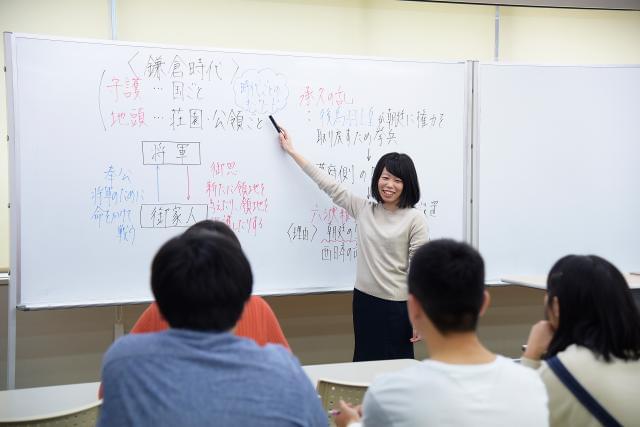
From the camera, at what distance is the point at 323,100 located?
11.3 feet

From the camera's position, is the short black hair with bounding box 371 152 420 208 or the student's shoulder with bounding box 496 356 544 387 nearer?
the student's shoulder with bounding box 496 356 544 387

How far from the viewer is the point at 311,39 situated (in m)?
4.03

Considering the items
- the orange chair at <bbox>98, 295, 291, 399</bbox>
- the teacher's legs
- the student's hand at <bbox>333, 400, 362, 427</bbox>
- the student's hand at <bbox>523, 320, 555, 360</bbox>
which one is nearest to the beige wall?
the teacher's legs

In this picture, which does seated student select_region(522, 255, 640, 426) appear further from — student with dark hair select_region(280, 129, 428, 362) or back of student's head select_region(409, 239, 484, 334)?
student with dark hair select_region(280, 129, 428, 362)

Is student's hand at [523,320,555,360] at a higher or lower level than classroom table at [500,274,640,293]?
higher

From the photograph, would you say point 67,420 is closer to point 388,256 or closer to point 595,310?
point 595,310

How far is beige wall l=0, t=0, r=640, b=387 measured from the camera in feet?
11.9

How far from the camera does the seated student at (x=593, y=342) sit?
1455 millimetres

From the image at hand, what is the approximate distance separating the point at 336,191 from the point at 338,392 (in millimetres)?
1609

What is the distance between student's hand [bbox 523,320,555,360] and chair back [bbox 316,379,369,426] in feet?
1.66

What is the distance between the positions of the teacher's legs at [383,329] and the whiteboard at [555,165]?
923mm

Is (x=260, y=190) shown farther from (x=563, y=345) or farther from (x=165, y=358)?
(x=165, y=358)

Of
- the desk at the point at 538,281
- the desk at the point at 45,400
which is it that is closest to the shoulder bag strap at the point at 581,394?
the desk at the point at 45,400

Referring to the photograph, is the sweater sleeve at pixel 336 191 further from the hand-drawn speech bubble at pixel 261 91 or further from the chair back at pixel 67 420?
the chair back at pixel 67 420
